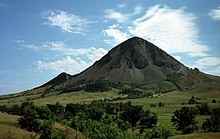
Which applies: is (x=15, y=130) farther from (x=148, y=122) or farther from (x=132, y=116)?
(x=132, y=116)

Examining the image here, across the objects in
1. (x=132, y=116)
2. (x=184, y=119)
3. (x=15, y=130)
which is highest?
(x=132, y=116)

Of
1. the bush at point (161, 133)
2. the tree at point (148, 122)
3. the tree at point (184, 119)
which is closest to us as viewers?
the bush at point (161, 133)

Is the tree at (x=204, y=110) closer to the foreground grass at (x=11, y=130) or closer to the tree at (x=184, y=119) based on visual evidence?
the tree at (x=184, y=119)

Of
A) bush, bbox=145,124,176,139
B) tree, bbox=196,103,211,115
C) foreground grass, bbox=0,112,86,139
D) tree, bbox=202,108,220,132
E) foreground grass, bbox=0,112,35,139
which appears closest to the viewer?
bush, bbox=145,124,176,139

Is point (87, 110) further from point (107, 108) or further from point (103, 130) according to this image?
point (103, 130)

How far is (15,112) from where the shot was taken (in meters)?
154

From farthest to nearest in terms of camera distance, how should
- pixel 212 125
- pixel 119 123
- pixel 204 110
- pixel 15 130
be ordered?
1. pixel 204 110
2. pixel 119 123
3. pixel 212 125
4. pixel 15 130

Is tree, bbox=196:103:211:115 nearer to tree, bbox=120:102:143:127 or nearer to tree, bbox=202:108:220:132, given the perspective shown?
tree, bbox=120:102:143:127

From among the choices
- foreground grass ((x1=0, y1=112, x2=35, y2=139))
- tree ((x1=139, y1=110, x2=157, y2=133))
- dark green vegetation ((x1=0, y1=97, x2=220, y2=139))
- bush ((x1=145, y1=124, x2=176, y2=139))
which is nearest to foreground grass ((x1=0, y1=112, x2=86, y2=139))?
foreground grass ((x1=0, y1=112, x2=35, y2=139))

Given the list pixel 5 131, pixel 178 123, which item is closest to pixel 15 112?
pixel 5 131

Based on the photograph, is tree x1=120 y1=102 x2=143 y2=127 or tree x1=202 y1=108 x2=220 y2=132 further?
tree x1=120 y1=102 x2=143 y2=127

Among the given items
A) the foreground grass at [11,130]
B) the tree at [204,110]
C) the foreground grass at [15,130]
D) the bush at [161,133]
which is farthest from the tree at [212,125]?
the foreground grass at [11,130]

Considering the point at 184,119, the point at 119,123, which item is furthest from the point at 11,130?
the point at 184,119

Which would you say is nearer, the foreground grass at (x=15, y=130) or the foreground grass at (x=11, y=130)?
the foreground grass at (x=11, y=130)
